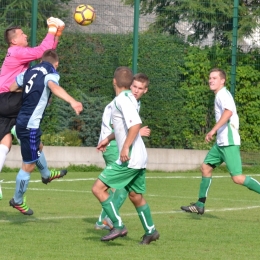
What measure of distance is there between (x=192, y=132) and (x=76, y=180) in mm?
4054

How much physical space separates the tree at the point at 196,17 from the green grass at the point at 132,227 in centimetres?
506

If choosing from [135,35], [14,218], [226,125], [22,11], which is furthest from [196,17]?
[14,218]

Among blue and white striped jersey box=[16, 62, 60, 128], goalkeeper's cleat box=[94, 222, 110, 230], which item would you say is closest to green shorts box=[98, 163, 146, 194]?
goalkeeper's cleat box=[94, 222, 110, 230]

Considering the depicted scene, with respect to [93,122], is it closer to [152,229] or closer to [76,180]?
[76,180]

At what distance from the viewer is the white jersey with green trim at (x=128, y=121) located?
7977mm

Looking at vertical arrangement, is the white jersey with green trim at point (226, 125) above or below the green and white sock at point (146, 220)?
above

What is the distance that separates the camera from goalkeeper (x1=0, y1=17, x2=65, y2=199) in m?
10.4

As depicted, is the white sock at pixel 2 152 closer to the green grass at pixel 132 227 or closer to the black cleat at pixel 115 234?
the green grass at pixel 132 227

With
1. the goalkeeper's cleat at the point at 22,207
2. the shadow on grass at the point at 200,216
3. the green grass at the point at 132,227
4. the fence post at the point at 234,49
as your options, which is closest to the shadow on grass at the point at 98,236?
the green grass at the point at 132,227

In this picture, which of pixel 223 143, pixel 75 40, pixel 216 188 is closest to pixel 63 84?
pixel 75 40

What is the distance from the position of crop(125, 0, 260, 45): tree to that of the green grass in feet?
16.6

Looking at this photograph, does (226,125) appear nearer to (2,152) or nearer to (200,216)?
(200,216)

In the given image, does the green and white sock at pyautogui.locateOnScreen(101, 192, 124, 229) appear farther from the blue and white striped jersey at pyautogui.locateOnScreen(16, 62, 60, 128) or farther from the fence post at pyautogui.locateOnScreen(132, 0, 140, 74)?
the fence post at pyautogui.locateOnScreen(132, 0, 140, 74)

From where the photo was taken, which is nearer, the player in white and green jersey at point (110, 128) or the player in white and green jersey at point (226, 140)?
the player in white and green jersey at point (110, 128)
